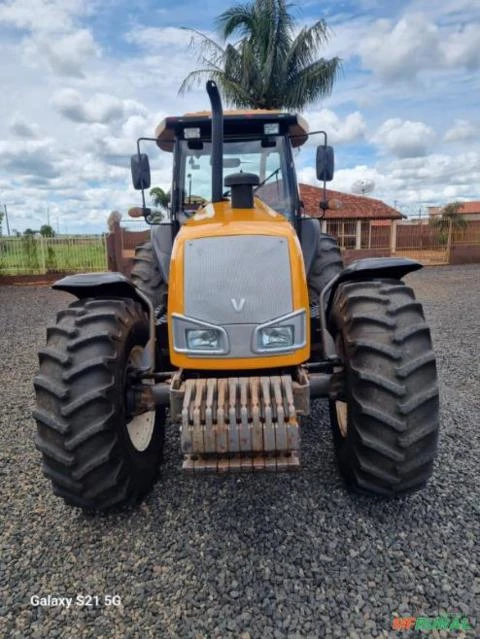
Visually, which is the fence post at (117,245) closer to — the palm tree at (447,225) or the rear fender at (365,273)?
the rear fender at (365,273)

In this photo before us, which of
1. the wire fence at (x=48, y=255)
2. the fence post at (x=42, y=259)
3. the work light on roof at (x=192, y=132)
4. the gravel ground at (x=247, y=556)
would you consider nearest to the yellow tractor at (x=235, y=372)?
the gravel ground at (x=247, y=556)

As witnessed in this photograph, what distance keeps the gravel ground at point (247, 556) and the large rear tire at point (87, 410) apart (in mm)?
289

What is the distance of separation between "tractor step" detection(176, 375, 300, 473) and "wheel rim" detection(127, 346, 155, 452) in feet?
2.12

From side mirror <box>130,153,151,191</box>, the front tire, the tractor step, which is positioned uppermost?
side mirror <box>130,153,151,191</box>

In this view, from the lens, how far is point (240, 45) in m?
17.3

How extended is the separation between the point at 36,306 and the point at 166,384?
31.9 ft

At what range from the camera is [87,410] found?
2412 mm

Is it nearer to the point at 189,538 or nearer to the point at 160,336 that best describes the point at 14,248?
the point at 160,336

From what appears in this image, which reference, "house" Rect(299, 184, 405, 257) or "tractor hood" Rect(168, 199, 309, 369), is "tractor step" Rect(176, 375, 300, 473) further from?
"house" Rect(299, 184, 405, 257)

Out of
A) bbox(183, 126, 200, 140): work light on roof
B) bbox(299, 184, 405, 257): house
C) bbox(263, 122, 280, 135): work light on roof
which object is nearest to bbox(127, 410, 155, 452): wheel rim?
bbox(183, 126, 200, 140): work light on roof

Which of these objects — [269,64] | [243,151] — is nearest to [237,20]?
[269,64]

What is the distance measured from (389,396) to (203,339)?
1.00m

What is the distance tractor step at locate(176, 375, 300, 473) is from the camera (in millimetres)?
2230

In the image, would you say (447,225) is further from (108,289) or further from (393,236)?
(108,289)
